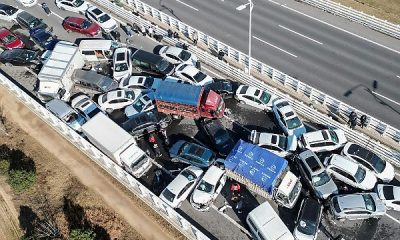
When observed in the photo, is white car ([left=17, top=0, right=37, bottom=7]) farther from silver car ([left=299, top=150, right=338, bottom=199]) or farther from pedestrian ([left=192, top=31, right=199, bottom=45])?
silver car ([left=299, top=150, right=338, bottom=199])

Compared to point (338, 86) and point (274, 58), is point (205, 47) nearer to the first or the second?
point (274, 58)

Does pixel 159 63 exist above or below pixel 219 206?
above

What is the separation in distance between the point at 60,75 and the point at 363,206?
91.2 ft

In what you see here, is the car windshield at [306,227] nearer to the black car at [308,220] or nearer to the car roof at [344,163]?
the black car at [308,220]

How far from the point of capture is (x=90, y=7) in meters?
48.0

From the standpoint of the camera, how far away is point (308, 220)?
2930 centimetres

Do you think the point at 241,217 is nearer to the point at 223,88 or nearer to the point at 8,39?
the point at 223,88

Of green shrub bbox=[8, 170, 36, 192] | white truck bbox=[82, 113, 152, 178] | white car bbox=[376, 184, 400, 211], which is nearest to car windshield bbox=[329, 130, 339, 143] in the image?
white car bbox=[376, 184, 400, 211]

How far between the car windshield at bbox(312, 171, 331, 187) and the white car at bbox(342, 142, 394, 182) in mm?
2782

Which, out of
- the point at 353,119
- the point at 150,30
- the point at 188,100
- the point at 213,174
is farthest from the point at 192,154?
the point at 150,30

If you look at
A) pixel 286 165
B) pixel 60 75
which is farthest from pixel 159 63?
pixel 286 165

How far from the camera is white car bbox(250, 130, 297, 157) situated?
33.6 metres

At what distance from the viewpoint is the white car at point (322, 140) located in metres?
33.7

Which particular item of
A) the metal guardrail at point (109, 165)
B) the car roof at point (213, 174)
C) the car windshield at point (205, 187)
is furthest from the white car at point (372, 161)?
the metal guardrail at point (109, 165)
